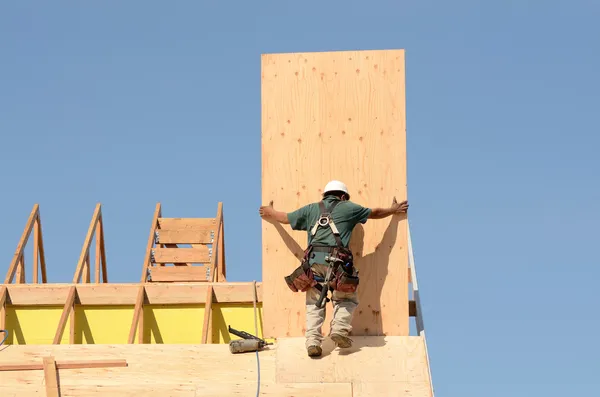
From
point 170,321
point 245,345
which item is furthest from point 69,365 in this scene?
point 170,321

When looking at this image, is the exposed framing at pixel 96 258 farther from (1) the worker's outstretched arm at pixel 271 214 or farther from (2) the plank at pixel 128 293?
(1) the worker's outstretched arm at pixel 271 214

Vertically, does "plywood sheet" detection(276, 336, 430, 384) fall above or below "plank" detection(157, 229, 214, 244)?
below

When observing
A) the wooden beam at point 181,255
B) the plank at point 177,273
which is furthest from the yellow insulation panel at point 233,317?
the wooden beam at point 181,255

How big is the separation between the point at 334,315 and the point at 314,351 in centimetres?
36

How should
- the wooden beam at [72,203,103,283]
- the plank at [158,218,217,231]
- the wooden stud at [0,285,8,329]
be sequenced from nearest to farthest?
1. the wooden stud at [0,285,8,329]
2. the wooden beam at [72,203,103,283]
3. the plank at [158,218,217,231]

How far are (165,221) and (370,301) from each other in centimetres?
665

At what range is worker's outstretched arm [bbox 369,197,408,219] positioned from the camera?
10469 mm

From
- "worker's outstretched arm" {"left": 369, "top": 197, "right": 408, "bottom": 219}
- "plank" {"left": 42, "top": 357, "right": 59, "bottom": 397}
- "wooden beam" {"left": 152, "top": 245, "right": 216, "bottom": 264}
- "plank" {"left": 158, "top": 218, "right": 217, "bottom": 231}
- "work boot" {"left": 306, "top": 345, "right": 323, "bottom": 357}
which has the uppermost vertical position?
"plank" {"left": 158, "top": 218, "right": 217, "bottom": 231}

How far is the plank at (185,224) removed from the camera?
16.8 meters

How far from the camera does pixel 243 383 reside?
956cm

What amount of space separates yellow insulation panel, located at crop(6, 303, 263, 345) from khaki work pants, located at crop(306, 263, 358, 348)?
347 cm

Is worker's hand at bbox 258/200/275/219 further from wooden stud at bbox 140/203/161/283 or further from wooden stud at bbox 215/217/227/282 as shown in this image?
wooden stud at bbox 215/217/227/282

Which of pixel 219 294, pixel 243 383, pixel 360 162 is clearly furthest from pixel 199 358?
pixel 219 294

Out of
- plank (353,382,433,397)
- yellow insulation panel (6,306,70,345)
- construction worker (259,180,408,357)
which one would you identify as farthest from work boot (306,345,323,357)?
yellow insulation panel (6,306,70,345)
